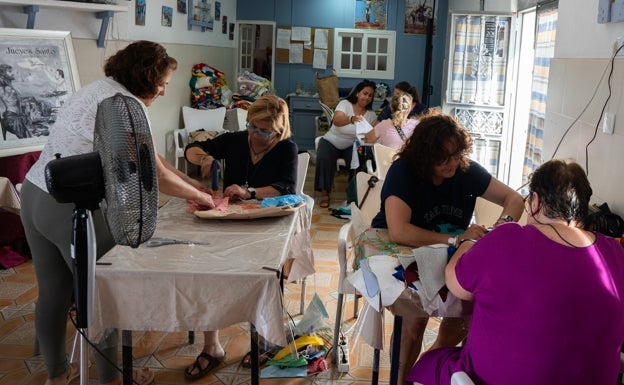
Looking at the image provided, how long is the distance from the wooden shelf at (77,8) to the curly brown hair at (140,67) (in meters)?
1.84

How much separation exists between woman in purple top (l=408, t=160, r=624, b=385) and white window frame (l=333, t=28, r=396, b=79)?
7.65m

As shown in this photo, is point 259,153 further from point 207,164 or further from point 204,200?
point 204,200

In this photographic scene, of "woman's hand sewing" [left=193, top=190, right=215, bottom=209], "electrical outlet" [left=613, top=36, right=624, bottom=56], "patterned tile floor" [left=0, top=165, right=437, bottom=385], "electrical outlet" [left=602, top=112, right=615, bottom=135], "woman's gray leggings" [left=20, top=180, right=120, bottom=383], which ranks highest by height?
"electrical outlet" [left=613, top=36, right=624, bottom=56]

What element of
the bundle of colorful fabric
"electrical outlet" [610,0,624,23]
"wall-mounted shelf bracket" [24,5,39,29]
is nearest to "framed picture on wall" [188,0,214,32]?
the bundle of colorful fabric

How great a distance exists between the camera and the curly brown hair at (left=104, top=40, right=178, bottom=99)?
227 cm

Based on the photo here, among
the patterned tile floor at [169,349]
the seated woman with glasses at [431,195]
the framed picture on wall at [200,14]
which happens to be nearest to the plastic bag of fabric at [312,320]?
the patterned tile floor at [169,349]

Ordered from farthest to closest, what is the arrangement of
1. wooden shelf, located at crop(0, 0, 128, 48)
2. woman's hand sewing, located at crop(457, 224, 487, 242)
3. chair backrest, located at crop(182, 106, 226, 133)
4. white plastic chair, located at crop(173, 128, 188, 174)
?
chair backrest, located at crop(182, 106, 226, 133) < white plastic chair, located at crop(173, 128, 188, 174) < wooden shelf, located at crop(0, 0, 128, 48) < woman's hand sewing, located at crop(457, 224, 487, 242)

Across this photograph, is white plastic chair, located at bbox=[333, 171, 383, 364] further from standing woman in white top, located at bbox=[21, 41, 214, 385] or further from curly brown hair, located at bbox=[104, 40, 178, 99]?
curly brown hair, located at bbox=[104, 40, 178, 99]

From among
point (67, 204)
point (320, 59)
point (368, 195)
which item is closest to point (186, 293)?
point (67, 204)

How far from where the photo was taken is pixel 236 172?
3.14m

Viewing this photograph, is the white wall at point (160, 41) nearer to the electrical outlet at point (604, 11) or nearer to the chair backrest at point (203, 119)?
the chair backrest at point (203, 119)

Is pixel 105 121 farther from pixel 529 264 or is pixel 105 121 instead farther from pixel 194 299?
pixel 529 264

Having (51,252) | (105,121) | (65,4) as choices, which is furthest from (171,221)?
(65,4)

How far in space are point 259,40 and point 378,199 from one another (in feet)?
23.6
